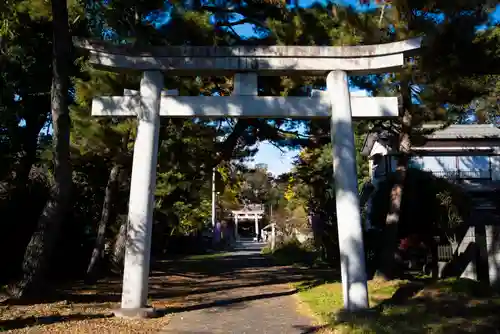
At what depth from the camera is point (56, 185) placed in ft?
32.2

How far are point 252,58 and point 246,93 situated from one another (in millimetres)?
620

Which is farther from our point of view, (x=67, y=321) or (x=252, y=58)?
(x=252, y=58)

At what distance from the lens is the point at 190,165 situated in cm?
1392

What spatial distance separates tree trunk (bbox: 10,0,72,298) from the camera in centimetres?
970

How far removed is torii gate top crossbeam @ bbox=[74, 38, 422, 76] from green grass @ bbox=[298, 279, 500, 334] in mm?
4190

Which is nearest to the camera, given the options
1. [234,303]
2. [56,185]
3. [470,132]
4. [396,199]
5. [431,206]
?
[56,185]

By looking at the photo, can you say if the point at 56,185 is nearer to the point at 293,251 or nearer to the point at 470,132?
the point at 470,132

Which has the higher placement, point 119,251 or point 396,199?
point 396,199

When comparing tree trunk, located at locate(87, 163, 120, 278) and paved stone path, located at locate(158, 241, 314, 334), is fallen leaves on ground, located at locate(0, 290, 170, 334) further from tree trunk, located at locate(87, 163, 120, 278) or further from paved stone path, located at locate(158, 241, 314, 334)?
tree trunk, located at locate(87, 163, 120, 278)

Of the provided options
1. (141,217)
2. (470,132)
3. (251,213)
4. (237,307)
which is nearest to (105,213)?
(237,307)

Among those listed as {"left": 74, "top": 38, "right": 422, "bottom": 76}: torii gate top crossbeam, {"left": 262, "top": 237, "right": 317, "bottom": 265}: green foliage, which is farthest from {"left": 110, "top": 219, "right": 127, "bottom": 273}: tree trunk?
{"left": 262, "top": 237, "right": 317, "bottom": 265}: green foliage

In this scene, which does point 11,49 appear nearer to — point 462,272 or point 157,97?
point 157,97

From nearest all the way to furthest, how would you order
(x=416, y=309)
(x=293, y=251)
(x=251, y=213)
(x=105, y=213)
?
(x=416, y=309) → (x=105, y=213) → (x=293, y=251) → (x=251, y=213)

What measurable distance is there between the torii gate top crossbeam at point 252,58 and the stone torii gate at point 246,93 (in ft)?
0.06
